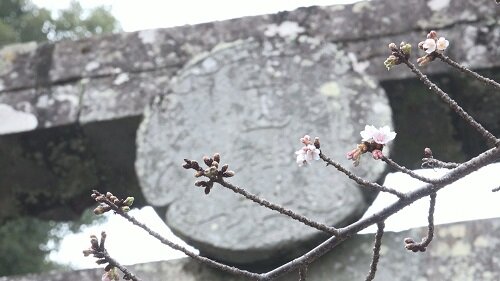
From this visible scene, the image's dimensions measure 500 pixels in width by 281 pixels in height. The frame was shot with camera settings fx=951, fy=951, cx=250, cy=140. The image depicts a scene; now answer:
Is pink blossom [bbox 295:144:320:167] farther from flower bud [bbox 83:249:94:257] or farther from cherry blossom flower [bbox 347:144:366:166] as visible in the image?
flower bud [bbox 83:249:94:257]

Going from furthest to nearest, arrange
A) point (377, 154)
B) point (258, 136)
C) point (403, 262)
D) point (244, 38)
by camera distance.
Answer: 1. point (244, 38)
2. point (258, 136)
3. point (403, 262)
4. point (377, 154)

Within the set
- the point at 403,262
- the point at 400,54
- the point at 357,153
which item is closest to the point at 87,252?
the point at 357,153

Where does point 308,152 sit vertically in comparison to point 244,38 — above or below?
below

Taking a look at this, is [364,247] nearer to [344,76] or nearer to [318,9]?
[344,76]

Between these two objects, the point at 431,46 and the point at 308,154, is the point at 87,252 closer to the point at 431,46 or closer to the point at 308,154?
the point at 308,154

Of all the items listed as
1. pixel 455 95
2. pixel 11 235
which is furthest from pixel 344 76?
pixel 11 235
